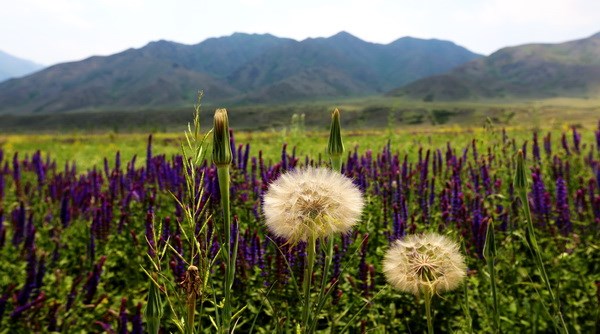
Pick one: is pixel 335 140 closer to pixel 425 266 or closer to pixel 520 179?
pixel 425 266

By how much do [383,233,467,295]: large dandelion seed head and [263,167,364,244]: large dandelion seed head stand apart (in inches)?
14.0

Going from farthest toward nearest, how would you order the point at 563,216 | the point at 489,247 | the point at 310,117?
1. the point at 310,117
2. the point at 563,216
3. the point at 489,247

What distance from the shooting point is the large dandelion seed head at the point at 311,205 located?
69.9 inches

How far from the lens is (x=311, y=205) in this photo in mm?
1840

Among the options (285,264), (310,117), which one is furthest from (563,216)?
(310,117)

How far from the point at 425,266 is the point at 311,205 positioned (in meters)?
0.59

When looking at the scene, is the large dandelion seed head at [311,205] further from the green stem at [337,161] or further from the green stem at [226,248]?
the green stem at [226,248]

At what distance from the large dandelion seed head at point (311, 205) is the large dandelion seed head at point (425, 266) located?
355 mm

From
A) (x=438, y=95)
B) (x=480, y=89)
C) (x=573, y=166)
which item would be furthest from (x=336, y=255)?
(x=480, y=89)

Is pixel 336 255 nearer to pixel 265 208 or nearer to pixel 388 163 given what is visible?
pixel 265 208

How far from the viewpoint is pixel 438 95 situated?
18550cm

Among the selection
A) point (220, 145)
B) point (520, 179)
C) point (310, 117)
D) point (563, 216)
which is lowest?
point (310, 117)

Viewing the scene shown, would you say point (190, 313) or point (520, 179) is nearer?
point (190, 313)

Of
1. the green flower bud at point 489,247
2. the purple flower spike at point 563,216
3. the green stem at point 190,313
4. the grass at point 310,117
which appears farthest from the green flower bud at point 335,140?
the grass at point 310,117
